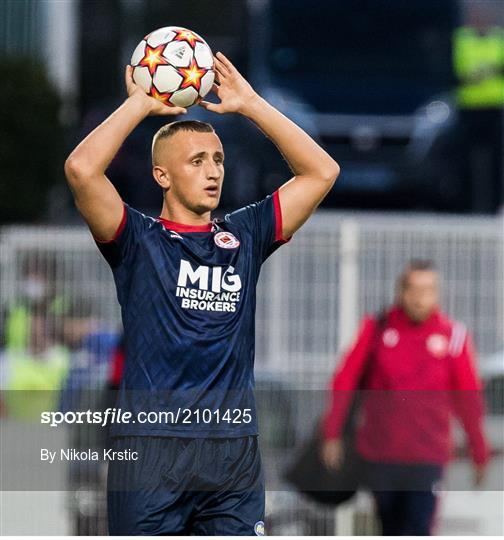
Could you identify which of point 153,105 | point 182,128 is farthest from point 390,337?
point 153,105

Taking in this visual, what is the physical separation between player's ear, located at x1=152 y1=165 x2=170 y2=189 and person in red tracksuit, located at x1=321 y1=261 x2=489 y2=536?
3.06 metres

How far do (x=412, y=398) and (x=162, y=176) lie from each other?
316 cm

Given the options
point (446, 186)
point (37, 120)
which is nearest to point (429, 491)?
point (446, 186)

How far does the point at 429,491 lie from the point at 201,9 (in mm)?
11306

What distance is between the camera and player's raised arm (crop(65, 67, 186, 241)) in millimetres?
5730

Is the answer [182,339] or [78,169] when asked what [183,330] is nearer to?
[182,339]

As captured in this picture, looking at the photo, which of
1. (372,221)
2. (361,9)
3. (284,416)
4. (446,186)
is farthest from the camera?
(361,9)

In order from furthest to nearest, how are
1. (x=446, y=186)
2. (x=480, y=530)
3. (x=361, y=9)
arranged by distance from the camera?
(x=361, y=9) < (x=446, y=186) < (x=480, y=530)

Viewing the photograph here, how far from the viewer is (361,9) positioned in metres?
19.0

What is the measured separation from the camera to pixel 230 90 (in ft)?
19.9

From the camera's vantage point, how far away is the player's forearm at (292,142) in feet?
19.7

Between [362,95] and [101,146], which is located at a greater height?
[362,95]

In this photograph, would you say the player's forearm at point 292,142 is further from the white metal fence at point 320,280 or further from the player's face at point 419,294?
the white metal fence at point 320,280

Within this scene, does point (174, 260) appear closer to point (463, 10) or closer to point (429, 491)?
point (429, 491)
